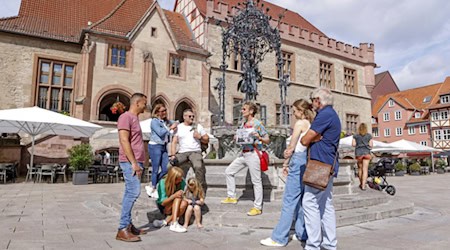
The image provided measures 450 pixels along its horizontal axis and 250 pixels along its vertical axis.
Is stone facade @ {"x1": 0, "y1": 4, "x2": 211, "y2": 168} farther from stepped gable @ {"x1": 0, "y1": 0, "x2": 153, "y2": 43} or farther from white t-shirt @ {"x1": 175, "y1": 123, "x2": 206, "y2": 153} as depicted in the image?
white t-shirt @ {"x1": 175, "y1": 123, "x2": 206, "y2": 153}

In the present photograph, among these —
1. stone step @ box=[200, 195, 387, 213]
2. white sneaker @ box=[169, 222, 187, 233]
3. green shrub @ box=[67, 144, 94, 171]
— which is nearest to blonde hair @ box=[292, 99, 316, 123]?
stone step @ box=[200, 195, 387, 213]

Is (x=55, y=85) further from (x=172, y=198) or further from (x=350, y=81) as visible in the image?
(x=350, y=81)

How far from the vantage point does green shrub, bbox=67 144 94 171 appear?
481 inches

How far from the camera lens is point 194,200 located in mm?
4617

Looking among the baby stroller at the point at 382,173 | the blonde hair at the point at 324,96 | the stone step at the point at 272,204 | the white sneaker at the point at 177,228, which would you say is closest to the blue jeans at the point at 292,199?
the blonde hair at the point at 324,96

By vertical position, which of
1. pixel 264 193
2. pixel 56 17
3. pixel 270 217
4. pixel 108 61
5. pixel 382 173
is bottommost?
pixel 270 217

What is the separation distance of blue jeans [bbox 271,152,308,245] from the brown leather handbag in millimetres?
515

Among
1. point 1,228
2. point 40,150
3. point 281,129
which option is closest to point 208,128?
point 40,150

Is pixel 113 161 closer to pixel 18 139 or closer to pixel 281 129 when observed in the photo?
pixel 18 139

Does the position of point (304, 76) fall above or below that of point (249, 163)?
above

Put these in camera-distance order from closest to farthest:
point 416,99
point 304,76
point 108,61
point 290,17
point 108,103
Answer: point 108,61, point 108,103, point 304,76, point 290,17, point 416,99

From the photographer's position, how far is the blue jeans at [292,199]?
358 cm

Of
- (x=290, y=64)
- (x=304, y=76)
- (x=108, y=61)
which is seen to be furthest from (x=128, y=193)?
(x=304, y=76)

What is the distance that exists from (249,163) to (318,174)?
5.22 ft
